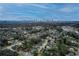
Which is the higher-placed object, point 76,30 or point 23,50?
point 76,30

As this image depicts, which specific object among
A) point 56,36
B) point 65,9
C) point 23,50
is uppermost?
point 65,9

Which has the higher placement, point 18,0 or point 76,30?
point 18,0

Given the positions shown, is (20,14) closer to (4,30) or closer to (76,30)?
(4,30)

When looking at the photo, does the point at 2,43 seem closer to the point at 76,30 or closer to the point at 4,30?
the point at 4,30

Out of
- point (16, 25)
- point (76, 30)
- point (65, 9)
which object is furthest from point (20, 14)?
point (76, 30)

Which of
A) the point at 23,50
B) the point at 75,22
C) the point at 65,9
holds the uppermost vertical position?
the point at 65,9

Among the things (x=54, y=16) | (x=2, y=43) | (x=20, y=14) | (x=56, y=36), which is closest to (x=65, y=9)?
(x=54, y=16)

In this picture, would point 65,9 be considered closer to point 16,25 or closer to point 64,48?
point 64,48

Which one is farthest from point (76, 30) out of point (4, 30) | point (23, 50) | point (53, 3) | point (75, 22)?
point (4, 30)
